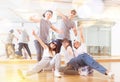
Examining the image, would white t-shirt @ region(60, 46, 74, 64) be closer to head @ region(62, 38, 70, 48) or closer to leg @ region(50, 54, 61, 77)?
head @ region(62, 38, 70, 48)

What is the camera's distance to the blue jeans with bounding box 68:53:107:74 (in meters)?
2.97

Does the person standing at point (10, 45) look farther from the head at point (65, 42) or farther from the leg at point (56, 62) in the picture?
the leg at point (56, 62)

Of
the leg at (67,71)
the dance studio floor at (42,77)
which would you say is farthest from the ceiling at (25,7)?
the leg at (67,71)

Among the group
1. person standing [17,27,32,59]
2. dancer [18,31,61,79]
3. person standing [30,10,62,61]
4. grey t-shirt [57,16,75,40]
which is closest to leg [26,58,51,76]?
dancer [18,31,61,79]

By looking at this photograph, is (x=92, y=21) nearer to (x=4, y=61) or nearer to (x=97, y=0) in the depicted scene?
(x=97, y=0)

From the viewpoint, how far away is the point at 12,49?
6.00 m

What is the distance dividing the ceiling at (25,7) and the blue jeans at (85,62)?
236cm

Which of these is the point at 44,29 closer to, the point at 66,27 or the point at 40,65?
the point at 66,27

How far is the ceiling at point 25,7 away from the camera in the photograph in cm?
560

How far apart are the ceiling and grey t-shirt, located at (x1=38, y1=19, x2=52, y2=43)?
1746mm

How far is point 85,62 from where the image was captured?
312 centimetres

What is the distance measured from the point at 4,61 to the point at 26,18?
129cm

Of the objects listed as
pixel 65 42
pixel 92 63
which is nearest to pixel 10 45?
pixel 65 42

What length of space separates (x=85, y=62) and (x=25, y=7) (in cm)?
339
